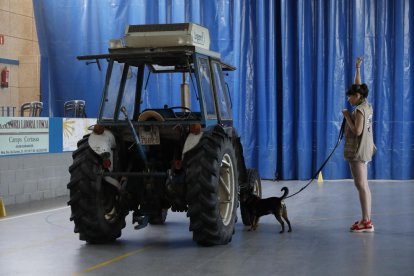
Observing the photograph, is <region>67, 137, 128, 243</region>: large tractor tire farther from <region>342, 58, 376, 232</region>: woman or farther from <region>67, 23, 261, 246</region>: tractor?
<region>342, 58, 376, 232</region>: woman

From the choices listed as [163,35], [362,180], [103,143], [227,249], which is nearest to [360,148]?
[362,180]

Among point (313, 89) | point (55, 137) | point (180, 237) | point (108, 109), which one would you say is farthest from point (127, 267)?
point (313, 89)

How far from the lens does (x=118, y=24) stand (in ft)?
47.4

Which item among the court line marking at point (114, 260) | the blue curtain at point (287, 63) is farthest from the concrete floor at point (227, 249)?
the blue curtain at point (287, 63)

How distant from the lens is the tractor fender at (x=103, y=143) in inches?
275

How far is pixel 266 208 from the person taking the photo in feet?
25.3

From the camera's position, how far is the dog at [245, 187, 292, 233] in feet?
25.1

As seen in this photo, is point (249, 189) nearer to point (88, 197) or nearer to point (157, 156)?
point (157, 156)

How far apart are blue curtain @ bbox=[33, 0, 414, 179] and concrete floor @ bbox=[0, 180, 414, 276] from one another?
4.24 meters

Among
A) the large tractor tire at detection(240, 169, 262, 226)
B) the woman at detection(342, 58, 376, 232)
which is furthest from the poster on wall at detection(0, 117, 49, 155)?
the woman at detection(342, 58, 376, 232)

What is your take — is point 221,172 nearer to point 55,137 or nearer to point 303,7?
point 55,137

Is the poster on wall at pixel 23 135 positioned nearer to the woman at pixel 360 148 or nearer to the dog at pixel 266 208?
the dog at pixel 266 208

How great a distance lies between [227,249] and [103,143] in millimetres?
1682

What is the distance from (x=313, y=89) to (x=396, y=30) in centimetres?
204
